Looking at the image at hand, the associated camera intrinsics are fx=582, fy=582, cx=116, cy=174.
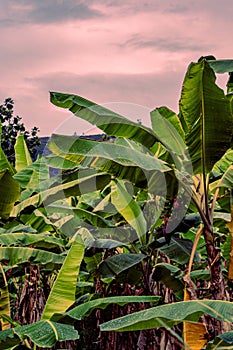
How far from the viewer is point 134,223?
3596mm

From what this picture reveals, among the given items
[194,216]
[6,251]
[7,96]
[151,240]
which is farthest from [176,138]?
[7,96]

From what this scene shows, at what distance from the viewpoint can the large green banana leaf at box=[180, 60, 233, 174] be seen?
8.75 ft

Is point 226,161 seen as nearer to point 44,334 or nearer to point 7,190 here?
point 7,190

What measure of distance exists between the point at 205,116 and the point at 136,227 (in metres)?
1.08

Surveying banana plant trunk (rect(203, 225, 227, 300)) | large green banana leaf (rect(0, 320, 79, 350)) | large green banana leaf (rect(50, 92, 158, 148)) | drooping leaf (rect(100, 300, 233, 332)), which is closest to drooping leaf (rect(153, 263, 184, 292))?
banana plant trunk (rect(203, 225, 227, 300))

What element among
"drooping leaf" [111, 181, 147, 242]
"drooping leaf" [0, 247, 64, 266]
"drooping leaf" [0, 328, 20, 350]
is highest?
"drooping leaf" [111, 181, 147, 242]

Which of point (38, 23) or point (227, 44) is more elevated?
point (38, 23)

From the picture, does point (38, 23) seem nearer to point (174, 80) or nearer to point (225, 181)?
point (174, 80)

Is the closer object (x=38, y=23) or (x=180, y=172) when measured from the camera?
(x=180, y=172)

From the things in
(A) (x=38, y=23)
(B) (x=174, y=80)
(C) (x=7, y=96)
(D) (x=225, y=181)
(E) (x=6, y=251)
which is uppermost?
(C) (x=7, y=96)

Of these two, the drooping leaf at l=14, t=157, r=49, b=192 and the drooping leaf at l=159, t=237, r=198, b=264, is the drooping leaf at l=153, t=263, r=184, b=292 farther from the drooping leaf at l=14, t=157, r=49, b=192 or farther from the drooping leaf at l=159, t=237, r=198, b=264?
the drooping leaf at l=14, t=157, r=49, b=192

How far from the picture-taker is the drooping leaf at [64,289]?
320 centimetres

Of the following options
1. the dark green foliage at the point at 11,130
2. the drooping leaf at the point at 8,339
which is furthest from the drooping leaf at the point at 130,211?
the dark green foliage at the point at 11,130

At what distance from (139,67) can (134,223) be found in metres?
1.21
